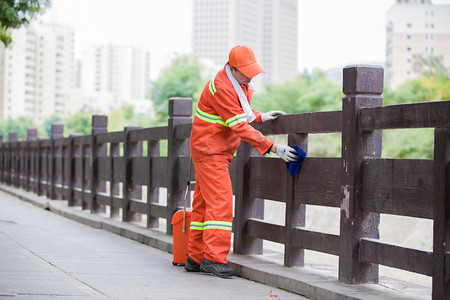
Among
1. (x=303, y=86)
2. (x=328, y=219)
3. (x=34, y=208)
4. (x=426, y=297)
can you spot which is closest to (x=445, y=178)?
(x=426, y=297)

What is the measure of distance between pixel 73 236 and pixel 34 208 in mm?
6179

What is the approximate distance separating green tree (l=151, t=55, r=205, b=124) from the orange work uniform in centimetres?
8762

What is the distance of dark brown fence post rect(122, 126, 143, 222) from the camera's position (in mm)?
11102

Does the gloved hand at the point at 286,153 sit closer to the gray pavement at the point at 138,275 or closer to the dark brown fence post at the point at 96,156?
the gray pavement at the point at 138,275

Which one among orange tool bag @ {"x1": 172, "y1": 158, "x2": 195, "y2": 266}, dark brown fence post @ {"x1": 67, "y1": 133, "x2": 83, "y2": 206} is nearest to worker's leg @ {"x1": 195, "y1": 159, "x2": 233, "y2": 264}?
orange tool bag @ {"x1": 172, "y1": 158, "x2": 195, "y2": 266}

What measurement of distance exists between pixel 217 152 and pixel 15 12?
10432mm

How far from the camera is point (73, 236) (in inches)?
390

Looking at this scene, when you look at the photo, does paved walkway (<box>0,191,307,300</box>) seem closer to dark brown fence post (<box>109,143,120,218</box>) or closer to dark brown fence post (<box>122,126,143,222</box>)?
dark brown fence post (<box>122,126,143,222</box>)

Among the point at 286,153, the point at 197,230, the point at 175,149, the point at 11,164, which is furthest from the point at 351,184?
the point at 11,164

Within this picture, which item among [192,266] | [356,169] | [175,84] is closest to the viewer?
[356,169]

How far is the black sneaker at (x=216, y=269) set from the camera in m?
6.61

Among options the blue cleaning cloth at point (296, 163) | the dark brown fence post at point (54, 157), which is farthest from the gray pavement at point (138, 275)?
the dark brown fence post at point (54, 157)

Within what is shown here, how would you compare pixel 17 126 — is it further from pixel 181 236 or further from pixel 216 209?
pixel 216 209

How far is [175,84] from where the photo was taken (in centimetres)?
9725
